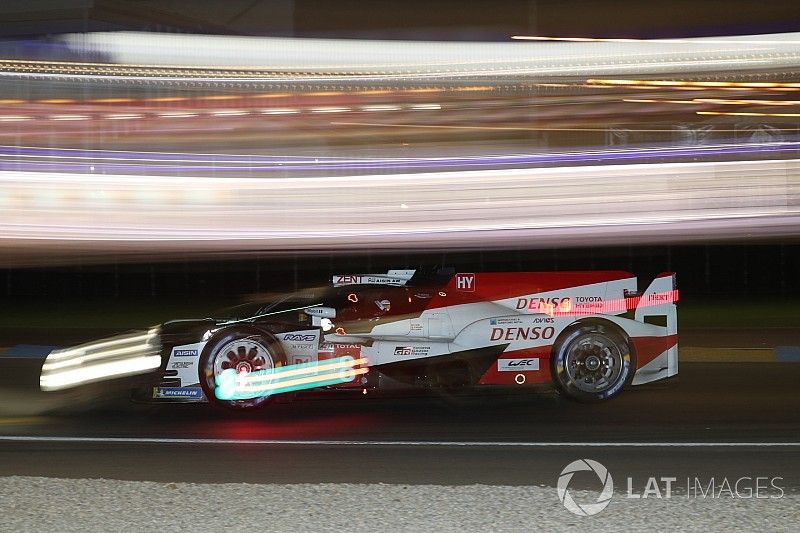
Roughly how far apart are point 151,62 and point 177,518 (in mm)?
11849

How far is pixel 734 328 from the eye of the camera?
1316cm

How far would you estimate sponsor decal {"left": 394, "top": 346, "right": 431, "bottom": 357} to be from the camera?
7754 millimetres

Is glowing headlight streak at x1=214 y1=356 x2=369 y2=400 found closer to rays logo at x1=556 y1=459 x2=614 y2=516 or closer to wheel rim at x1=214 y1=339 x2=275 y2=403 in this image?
wheel rim at x1=214 y1=339 x2=275 y2=403

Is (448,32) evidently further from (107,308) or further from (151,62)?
(107,308)

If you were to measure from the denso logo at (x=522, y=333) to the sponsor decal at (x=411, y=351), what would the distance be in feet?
2.00

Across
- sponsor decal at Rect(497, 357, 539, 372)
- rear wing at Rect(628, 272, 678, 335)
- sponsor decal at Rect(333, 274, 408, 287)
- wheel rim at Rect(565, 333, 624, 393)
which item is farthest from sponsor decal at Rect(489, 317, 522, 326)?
rear wing at Rect(628, 272, 678, 335)

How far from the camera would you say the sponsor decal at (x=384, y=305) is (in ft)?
26.1

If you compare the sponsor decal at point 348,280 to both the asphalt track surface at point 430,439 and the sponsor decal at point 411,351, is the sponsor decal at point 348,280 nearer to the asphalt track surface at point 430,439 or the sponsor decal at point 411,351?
the sponsor decal at point 411,351

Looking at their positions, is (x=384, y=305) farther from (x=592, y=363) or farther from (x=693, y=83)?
(x=693, y=83)

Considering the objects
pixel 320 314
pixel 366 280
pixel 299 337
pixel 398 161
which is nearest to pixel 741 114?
pixel 398 161

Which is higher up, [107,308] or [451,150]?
[451,150]

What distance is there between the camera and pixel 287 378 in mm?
7723

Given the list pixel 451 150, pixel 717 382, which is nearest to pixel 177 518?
pixel 717 382

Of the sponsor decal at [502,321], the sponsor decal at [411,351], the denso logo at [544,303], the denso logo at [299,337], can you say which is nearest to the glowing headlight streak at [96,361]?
the denso logo at [299,337]
